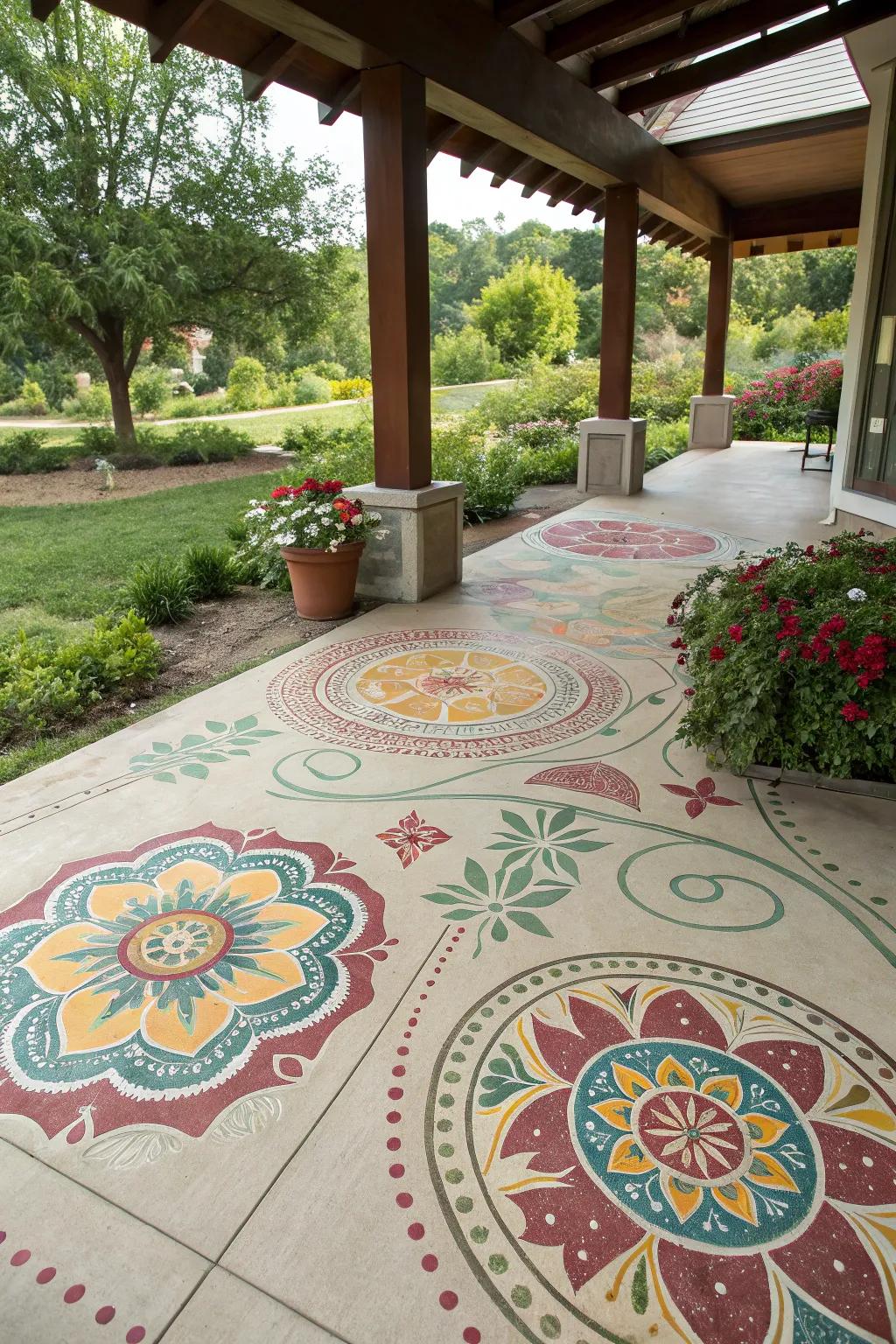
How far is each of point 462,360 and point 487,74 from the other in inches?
725

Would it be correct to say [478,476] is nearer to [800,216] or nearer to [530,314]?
[800,216]

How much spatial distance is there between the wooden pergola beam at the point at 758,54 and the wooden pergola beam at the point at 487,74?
15cm

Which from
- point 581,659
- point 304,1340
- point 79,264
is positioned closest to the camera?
point 304,1340

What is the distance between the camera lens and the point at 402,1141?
1.81 meters

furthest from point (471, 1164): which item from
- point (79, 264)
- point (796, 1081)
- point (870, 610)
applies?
point (79, 264)

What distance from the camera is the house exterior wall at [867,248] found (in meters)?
6.37

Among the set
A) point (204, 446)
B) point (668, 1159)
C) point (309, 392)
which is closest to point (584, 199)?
point (204, 446)

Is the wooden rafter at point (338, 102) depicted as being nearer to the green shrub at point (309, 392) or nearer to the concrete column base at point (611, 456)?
the concrete column base at point (611, 456)

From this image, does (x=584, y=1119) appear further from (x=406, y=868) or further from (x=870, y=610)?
(x=870, y=610)

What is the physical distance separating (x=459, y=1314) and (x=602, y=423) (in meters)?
9.60

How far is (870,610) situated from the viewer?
324 cm

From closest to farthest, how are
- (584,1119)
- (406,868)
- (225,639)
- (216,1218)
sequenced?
(216,1218), (584,1119), (406,868), (225,639)

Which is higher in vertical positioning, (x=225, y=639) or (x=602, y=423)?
(x=602, y=423)

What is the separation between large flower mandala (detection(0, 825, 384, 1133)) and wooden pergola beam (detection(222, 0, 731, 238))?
13.1ft
